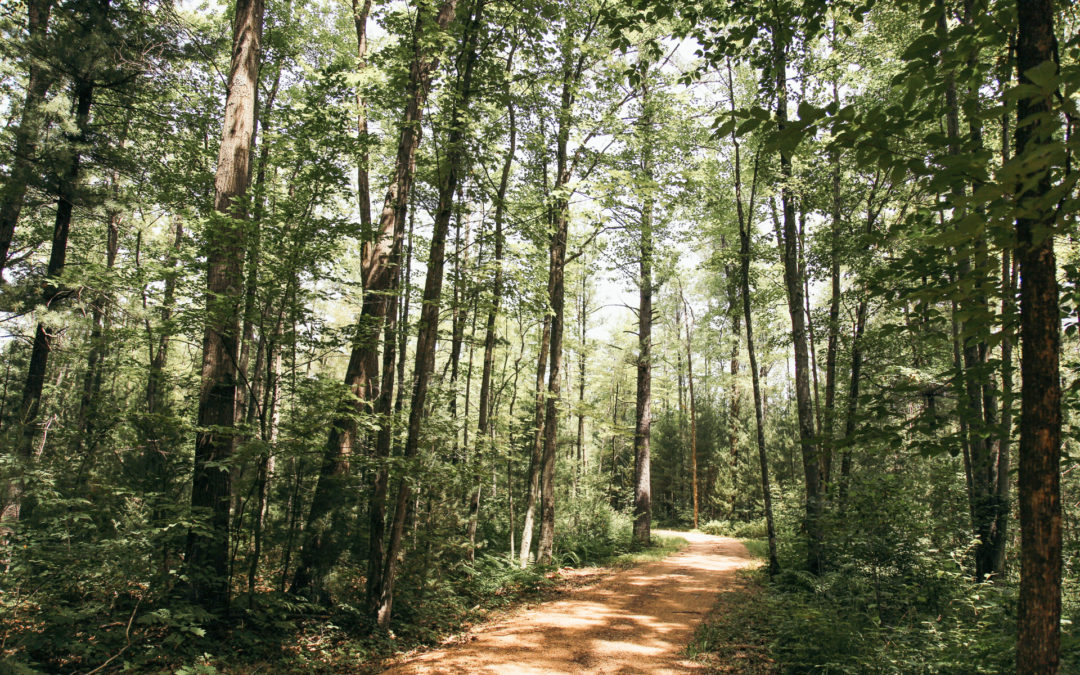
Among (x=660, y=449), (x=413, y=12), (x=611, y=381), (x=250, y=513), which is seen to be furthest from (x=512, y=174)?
(x=660, y=449)

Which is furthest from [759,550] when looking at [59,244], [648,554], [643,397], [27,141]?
[27,141]

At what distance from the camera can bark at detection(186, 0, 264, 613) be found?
5801 millimetres

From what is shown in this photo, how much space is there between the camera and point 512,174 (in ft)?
46.1

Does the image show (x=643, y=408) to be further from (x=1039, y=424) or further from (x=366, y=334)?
(x=1039, y=424)

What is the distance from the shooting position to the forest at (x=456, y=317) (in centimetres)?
236

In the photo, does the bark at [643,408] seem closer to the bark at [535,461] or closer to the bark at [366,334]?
the bark at [535,461]

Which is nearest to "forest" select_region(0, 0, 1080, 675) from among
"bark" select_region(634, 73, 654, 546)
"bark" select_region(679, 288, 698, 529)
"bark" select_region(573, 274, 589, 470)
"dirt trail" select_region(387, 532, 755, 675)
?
"dirt trail" select_region(387, 532, 755, 675)

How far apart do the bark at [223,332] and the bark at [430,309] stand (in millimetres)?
1894

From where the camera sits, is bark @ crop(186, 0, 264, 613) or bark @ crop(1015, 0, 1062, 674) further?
bark @ crop(186, 0, 264, 613)

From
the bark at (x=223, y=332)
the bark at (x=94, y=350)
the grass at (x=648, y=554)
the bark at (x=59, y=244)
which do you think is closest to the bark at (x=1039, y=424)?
the bark at (x=223, y=332)

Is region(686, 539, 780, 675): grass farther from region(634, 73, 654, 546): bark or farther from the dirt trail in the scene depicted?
region(634, 73, 654, 546): bark

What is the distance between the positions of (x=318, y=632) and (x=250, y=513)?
5.78 ft

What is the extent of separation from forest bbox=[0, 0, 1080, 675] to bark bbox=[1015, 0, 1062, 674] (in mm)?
14

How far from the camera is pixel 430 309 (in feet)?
24.0
